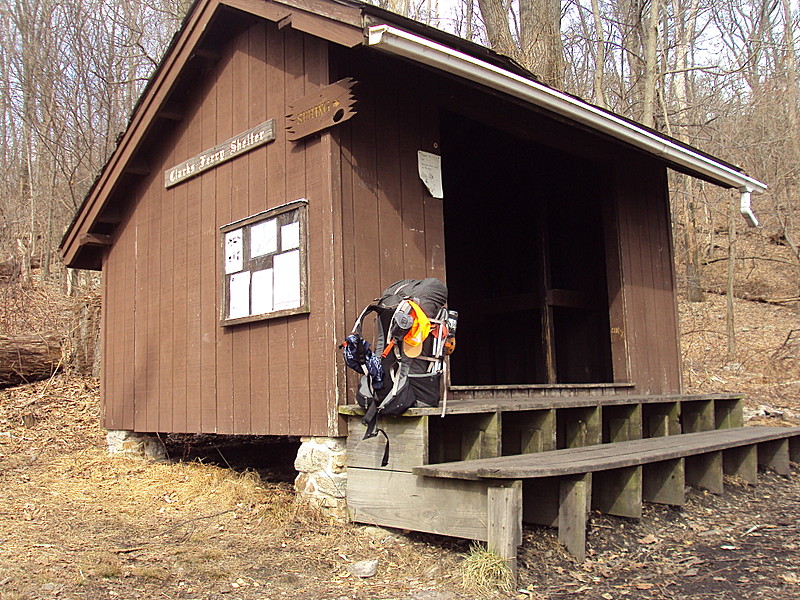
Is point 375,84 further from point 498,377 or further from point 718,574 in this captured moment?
point 498,377

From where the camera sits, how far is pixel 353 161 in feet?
18.9

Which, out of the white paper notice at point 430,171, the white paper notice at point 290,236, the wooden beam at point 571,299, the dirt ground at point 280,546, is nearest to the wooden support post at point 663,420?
the dirt ground at point 280,546

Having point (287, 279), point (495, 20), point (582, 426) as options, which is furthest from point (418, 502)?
point (495, 20)

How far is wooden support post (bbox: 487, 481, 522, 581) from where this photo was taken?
4.04 m

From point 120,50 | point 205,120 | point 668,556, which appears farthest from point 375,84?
point 120,50

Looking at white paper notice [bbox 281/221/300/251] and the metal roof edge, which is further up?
the metal roof edge

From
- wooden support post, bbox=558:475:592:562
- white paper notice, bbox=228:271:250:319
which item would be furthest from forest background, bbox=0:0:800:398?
wooden support post, bbox=558:475:592:562

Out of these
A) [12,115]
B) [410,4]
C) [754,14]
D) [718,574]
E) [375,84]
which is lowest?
[718,574]

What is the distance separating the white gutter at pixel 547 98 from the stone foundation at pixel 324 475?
267 cm

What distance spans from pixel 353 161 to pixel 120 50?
42.4 feet

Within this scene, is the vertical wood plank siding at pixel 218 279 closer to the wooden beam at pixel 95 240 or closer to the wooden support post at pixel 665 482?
the wooden beam at pixel 95 240

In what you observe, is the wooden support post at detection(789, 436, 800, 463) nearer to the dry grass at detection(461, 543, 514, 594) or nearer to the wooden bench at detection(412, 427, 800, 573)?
the wooden bench at detection(412, 427, 800, 573)

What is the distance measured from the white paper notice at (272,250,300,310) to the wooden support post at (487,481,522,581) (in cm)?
240

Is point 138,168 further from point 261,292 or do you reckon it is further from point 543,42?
point 543,42
